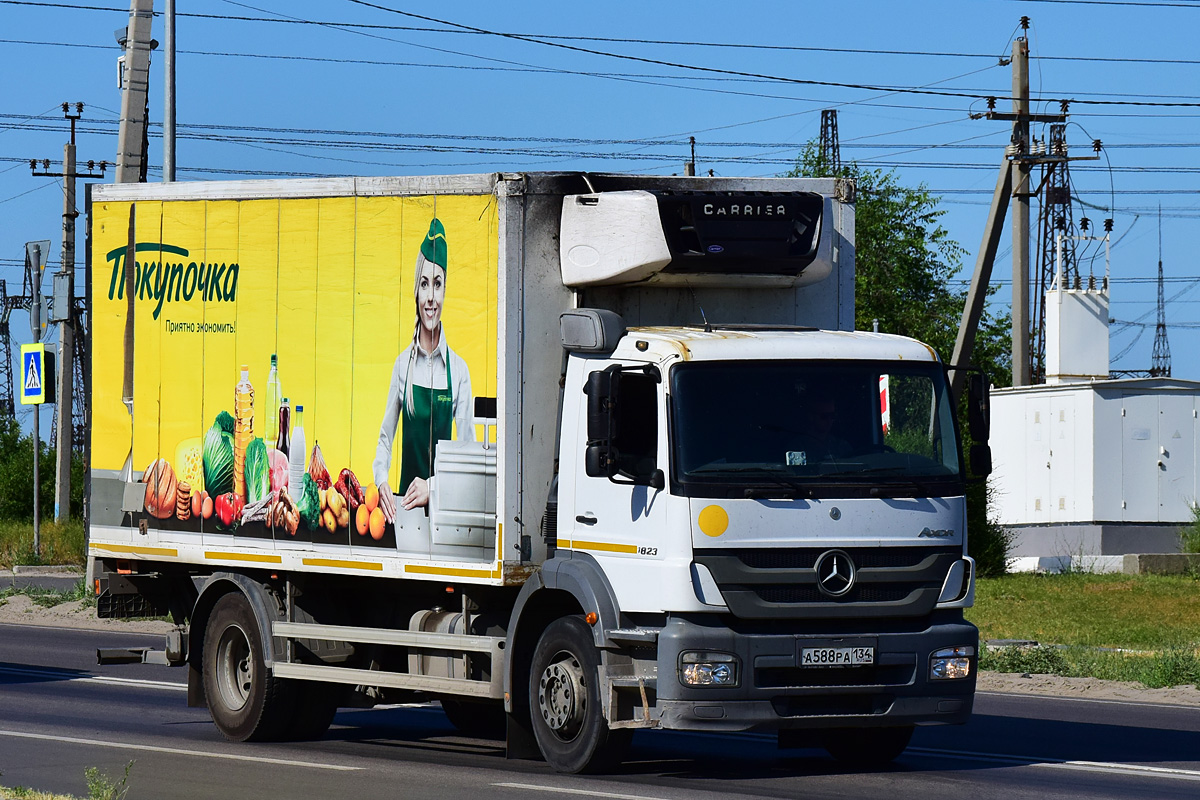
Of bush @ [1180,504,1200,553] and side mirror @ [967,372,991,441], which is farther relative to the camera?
bush @ [1180,504,1200,553]

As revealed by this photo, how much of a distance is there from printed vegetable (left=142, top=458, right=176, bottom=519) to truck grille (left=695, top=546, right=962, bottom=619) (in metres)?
4.99

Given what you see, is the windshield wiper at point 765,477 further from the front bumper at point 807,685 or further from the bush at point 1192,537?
the bush at point 1192,537

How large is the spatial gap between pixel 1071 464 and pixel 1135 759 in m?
26.3

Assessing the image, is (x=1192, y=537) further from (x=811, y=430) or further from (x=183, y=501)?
(x=811, y=430)

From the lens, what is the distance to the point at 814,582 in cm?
1028

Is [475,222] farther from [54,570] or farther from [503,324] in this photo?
[54,570]

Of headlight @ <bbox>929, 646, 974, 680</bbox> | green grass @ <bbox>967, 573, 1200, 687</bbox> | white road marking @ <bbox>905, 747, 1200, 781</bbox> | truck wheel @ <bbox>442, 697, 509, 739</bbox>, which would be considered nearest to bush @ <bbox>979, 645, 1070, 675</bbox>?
green grass @ <bbox>967, 573, 1200, 687</bbox>

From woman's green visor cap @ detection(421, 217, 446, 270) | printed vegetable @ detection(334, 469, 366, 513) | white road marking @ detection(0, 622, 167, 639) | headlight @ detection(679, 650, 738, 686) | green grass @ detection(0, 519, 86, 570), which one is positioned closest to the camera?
headlight @ detection(679, 650, 738, 686)

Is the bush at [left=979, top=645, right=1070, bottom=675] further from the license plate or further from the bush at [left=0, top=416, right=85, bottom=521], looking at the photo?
the bush at [left=0, top=416, right=85, bottom=521]

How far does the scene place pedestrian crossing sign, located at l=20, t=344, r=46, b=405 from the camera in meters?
32.2

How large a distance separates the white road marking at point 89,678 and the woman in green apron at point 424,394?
6213 millimetres

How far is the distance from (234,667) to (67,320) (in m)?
17.2

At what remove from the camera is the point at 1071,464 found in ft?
123

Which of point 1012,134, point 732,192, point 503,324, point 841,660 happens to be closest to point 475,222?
point 503,324
